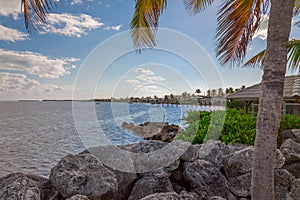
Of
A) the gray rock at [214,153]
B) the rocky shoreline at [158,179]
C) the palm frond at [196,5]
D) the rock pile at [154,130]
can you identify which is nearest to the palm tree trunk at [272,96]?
the rocky shoreline at [158,179]

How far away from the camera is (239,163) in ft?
13.0

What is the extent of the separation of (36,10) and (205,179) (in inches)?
152

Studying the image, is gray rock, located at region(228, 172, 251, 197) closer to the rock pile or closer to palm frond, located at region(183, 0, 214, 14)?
palm frond, located at region(183, 0, 214, 14)

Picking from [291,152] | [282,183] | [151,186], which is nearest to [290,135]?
[291,152]

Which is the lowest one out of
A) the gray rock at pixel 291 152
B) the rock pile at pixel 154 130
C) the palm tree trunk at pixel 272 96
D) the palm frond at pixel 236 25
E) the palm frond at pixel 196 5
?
the rock pile at pixel 154 130

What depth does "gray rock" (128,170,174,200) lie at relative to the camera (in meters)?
3.74

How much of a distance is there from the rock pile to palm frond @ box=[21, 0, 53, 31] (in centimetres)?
1246

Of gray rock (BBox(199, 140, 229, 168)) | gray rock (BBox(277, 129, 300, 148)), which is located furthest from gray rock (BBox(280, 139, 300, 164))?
gray rock (BBox(199, 140, 229, 168))

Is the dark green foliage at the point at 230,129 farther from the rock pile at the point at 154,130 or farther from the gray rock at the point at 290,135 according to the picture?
the rock pile at the point at 154,130

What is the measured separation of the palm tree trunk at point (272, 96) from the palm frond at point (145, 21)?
7.61ft

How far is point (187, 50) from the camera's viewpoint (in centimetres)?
643

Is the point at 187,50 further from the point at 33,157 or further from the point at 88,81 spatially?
the point at 33,157

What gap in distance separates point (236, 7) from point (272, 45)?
2284 mm

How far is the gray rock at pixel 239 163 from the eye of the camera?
153 inches
